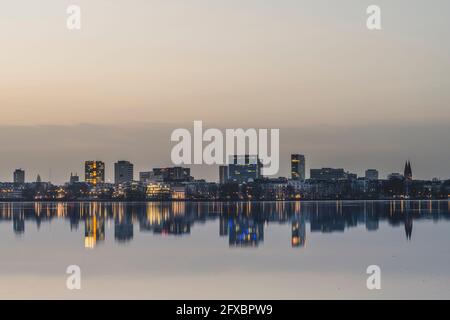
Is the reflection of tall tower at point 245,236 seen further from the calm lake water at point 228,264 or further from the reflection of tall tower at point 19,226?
the reflection of tall tower at point 19,226

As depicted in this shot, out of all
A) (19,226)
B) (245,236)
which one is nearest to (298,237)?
(245,236)

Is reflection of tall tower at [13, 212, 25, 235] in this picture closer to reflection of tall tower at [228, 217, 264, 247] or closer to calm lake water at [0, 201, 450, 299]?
calm lake water at [0, 201, 450, 299]

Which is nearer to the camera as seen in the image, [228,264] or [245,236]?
[228,264]

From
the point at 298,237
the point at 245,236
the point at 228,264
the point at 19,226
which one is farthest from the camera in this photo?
the point at 19,226

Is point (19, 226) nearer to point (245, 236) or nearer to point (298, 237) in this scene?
point (245, 236)

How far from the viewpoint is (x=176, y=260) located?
25.8m

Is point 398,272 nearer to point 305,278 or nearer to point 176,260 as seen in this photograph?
point 305,278

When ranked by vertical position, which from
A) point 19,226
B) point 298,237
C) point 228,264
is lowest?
point 19,226

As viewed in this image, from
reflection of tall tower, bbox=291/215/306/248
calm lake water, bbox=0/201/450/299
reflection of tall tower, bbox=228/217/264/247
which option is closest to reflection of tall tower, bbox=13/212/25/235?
calm lake water, bbox=0/201/450/299

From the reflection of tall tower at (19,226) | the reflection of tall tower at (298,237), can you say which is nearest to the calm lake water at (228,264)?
the reflection of tall tower at (298,237)

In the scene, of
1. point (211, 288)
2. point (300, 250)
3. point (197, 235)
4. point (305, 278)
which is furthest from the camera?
point (197, 235)

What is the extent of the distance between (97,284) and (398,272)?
845 cm
